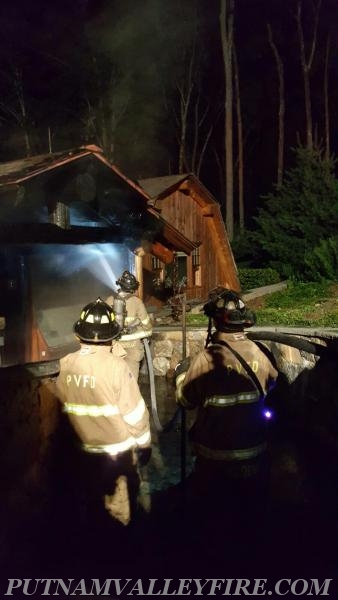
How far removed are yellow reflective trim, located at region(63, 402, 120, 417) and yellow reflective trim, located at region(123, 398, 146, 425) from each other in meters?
0.09

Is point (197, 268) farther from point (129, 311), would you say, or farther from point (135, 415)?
point (135, 415)

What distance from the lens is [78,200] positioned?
8.70m

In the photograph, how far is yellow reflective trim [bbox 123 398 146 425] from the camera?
133 inches

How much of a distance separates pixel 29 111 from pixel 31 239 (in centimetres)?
2292

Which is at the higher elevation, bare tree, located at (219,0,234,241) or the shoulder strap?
bare tree, located at (219,0,234,241)

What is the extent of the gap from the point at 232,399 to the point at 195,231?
1487 centimetres

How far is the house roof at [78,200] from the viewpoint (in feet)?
24.7

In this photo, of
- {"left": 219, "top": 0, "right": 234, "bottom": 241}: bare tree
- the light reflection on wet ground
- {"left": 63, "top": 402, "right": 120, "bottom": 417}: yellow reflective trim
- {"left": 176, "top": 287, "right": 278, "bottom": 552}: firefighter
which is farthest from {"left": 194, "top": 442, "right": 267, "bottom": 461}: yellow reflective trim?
{"left": 219, "top": 0, "right": 234, "bottom": 241}: bare tree

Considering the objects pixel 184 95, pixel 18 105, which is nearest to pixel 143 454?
pixel 18 105

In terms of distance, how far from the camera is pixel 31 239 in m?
8.34

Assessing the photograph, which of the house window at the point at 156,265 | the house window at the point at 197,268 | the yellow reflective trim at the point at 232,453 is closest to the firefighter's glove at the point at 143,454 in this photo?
the yellow reflective trim at the point at 232,453

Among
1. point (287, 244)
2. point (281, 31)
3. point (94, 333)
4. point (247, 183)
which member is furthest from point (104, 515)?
point (247, 183)

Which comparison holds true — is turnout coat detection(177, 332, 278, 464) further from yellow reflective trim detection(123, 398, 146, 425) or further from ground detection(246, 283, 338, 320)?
ground detection(246, 283, 338, 320)

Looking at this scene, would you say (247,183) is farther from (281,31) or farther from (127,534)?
(127,534)
